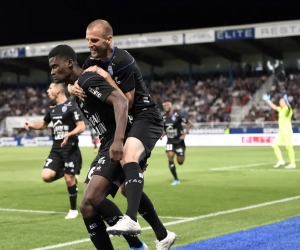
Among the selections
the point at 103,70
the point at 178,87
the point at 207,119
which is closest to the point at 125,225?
the point at 103,70

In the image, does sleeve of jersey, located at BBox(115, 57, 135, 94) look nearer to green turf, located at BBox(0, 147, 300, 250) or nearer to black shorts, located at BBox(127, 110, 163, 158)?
black shorts, located at BBox(127, 110, 163, 158)

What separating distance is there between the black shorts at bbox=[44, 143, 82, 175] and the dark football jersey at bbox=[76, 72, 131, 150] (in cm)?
471

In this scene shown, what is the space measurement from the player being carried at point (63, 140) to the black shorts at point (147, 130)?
15.0 feet

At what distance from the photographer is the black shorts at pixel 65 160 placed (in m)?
10.3

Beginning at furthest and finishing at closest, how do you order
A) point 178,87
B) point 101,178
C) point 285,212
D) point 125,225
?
point 178,87 < point 285,212 < point 101,178 < point 125,225

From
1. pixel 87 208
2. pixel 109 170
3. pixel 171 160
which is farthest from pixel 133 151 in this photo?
pixel 171 160

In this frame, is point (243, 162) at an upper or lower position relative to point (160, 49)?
lower

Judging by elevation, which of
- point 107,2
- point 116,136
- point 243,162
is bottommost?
point 243,162

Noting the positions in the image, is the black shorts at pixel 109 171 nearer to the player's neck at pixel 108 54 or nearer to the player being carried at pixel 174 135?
the player's neck at pixel 108 54

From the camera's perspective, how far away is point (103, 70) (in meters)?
5.56

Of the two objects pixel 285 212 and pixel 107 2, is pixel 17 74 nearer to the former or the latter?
pixel 107 2

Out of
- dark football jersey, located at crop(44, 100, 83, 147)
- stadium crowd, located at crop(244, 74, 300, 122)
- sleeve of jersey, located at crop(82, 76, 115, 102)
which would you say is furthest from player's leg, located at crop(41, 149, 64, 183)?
stadium crowd, located at crop(244, 74, 300, 122)

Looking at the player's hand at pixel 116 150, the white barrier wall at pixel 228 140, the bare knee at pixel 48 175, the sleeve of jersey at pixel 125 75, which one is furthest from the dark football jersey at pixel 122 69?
the white barrier wall at pixel 228 140

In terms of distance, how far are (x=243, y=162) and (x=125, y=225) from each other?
1845 centimetres
